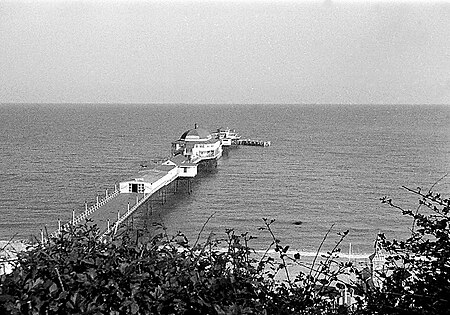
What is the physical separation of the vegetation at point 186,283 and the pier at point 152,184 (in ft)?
22.4

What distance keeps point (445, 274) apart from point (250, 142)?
62.9m

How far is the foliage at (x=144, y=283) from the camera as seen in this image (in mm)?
2441

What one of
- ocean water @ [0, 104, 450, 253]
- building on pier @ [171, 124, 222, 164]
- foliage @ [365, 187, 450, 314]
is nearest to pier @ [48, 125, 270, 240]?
building on pier @ [171, 124, 222, 164]

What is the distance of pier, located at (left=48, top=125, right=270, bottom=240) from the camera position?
74.7ft

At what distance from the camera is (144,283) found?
2.68 meters

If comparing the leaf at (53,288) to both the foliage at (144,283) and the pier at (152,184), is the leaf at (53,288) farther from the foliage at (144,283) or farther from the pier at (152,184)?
the pier at (152,184)

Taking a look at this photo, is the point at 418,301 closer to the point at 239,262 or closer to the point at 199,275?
the point at 239,262

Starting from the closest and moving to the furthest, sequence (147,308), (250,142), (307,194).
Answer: (147,308), (307,194), (250,142)

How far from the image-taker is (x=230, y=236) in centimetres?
325

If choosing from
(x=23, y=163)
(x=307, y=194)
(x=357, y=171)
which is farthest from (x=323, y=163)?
(x=23, y=163)

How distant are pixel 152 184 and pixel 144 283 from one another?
25.8 m

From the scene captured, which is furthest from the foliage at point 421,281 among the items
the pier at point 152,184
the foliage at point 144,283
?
the pier at point 152,184

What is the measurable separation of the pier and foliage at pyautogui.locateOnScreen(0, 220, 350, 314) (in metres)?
6.84

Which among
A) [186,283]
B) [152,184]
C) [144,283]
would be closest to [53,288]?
[144,283]
